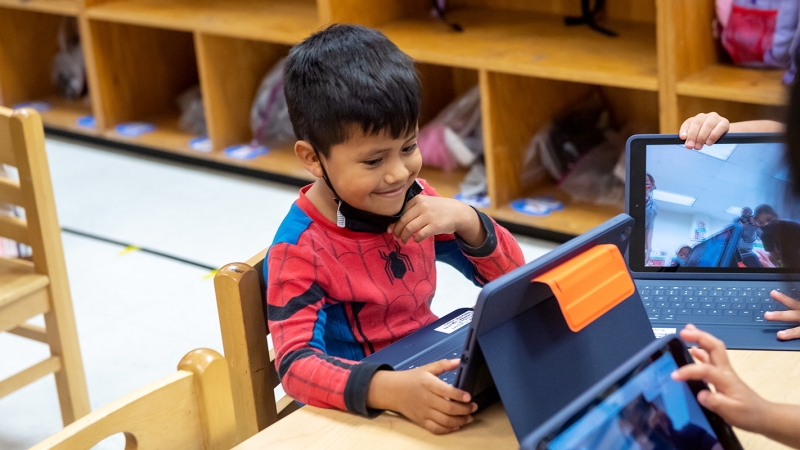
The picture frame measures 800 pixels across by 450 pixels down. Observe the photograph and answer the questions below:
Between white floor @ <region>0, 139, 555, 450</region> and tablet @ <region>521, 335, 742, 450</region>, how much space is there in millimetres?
1348

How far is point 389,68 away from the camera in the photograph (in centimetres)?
112

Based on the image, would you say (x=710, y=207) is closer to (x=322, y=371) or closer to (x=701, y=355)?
(x=701, y=355)

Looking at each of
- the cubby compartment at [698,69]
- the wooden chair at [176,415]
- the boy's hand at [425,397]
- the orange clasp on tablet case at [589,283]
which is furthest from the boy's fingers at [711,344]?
the cubby compartment at [698,69]

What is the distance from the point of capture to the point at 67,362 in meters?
1.79

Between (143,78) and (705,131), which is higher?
(705,131)

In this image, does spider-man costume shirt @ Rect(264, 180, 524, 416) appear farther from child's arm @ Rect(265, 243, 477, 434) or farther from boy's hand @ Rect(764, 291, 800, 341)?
boy's hand @ Rect(764, 291, 800, 341)

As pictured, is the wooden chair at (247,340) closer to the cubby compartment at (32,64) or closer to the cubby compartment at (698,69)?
the cubby compartment at (698,69)

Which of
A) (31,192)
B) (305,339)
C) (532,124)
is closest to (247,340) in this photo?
(305,339)

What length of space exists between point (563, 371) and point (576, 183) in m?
1.81

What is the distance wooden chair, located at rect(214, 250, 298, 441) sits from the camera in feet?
3.60

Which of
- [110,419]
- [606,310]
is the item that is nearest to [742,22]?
[606,310]

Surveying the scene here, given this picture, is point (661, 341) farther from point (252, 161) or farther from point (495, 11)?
point (252, 161)

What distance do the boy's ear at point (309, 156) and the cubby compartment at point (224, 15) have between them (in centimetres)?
167

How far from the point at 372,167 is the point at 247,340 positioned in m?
0.26
